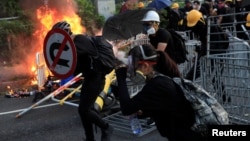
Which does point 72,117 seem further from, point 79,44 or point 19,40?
point 19,40

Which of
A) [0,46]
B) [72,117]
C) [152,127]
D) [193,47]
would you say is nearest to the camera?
[152,127]

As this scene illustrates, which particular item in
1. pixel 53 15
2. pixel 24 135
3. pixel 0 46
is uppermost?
pixel 53 15

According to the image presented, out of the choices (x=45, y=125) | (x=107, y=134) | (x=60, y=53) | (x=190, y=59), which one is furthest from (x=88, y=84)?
(x=190, y=59)

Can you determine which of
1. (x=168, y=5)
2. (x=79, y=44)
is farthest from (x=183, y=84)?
(x=168, y=5)

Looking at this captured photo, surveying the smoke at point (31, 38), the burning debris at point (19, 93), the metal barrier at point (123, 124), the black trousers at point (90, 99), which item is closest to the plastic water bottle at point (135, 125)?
the metal barrier at point (123, 124)

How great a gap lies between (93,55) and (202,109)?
2.21m

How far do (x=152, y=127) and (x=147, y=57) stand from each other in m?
2.75

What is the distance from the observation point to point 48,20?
41.5 ft

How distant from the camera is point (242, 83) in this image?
447 centimetres

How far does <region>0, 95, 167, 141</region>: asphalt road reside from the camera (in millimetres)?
5879

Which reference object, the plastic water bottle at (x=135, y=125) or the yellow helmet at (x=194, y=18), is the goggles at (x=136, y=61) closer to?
the plastic water bottle at (x=135, y=125)

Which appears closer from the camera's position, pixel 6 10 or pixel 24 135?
pixel 24 135

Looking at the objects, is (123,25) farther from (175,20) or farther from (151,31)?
(175,20)

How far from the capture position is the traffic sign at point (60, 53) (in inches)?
187
